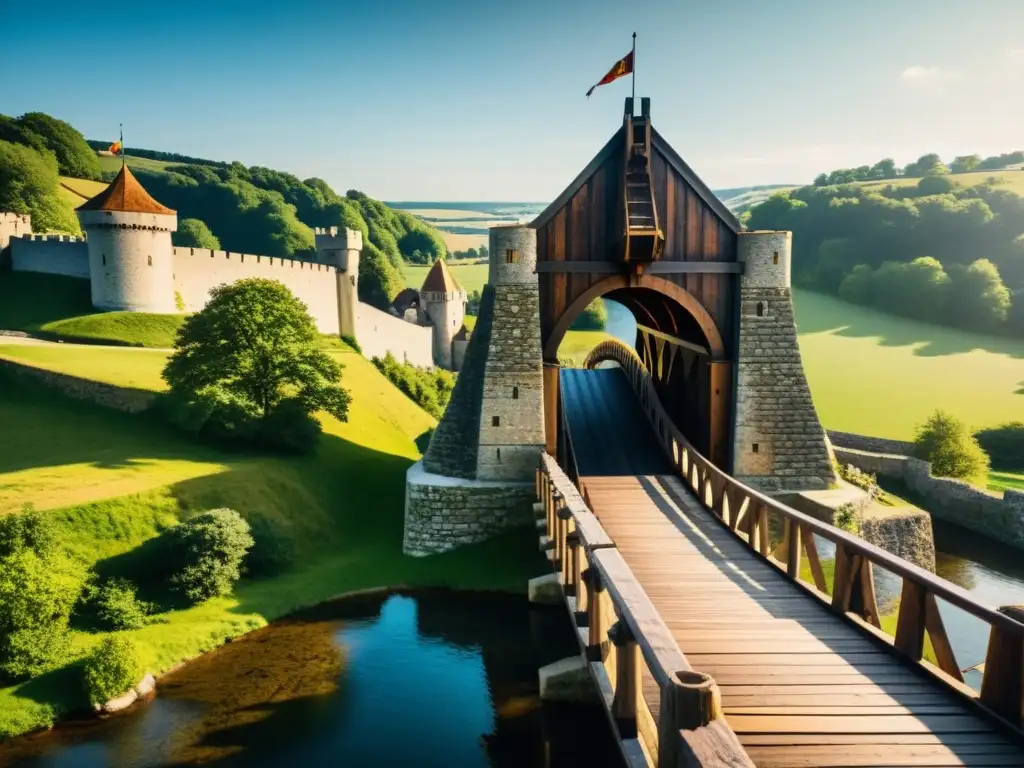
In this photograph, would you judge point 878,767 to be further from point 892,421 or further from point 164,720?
point 892,421

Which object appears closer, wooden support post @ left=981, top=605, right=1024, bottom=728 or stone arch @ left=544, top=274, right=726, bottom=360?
wooden support post @ left=981, top=605, right=1024, bottom=728

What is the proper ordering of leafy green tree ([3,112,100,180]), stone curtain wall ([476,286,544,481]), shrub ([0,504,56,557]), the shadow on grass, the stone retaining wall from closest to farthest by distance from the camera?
shrub ([0,504,56,557])
stone curtain wall ([476,286,544,481])
the stone retaining wall
the shadow on grass
leafy green tree ([3,112,100,180])

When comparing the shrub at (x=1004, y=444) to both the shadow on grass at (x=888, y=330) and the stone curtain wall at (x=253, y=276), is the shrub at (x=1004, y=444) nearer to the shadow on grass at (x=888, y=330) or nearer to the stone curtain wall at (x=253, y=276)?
the shadow on grass at (x=888, y=330)

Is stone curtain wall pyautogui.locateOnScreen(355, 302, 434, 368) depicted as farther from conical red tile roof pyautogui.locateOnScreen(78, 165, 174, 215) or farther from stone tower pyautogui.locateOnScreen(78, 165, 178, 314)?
conical red tile roof pyautogui.locateOnScreen(78, 165, 174, 215)

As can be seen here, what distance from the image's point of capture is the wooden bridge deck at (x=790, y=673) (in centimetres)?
528

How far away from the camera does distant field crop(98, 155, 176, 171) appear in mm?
81188

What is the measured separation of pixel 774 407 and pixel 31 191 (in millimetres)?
52165

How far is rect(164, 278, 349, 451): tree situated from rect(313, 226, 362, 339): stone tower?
74.8ft

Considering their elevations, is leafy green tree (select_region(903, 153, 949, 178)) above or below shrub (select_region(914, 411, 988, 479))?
above

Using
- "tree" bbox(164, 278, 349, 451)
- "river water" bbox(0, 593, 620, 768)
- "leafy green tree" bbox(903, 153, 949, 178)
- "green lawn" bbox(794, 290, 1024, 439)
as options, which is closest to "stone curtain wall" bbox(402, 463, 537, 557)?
"river water" bbox(0, 593, 620, 768)

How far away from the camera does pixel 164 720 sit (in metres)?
11.4

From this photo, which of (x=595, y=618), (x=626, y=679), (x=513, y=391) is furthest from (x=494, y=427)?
(x=626, y=679)

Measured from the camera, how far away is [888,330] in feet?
180

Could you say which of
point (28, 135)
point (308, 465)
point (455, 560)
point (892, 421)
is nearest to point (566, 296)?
point (455, 560)
